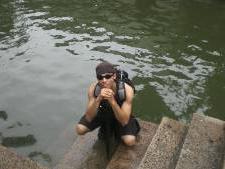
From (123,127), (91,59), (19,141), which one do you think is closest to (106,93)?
(123,127)

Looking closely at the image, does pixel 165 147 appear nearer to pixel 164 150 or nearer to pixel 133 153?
pixel 164 150

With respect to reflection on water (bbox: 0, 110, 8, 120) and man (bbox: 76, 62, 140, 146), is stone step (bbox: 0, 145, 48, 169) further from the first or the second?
reflection on water (bbox: 0, 110, 8, 120)

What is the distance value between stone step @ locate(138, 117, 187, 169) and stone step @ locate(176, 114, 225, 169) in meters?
0.27

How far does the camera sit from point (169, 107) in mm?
9523

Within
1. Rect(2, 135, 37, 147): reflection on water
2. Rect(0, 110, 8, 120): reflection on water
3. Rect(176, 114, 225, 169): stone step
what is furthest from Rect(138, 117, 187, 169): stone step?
Rect(0, 110, 8, 120): reflection on water

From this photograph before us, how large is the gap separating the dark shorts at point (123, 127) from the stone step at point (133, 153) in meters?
0.21

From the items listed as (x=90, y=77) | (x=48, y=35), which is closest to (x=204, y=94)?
(x=90, y=77)

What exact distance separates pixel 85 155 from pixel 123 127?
0.84 metres

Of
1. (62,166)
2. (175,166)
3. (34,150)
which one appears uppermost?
(175,166)

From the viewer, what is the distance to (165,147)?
270 inches

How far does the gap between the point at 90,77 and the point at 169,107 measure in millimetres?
2429

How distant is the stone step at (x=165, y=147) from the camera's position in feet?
21.2

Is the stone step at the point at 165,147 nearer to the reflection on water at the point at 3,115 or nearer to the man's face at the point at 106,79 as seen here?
the man's face at the point at 106,79

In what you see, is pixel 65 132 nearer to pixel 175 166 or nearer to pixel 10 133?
pixel 10 133
